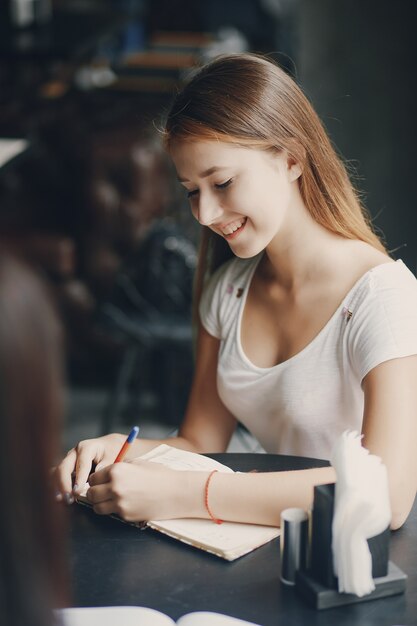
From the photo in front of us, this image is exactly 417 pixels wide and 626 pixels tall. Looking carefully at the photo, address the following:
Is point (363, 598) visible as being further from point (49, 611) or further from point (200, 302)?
point (200, 302)

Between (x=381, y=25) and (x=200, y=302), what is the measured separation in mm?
1368

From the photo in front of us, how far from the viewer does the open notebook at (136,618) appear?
917 millimetres

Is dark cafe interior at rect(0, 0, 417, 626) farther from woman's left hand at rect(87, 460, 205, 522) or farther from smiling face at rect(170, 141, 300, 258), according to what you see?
smiling face at rect(170, 141, 300, 258)

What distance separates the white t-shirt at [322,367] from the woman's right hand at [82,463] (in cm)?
28

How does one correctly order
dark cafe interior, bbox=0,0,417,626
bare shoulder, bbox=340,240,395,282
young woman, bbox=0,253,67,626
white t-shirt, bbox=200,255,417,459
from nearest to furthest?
young woman, bbox=0,253,67,626, white t-shirt, bbox=200,255,417,459, bare shoulder, bbox=340,240,395,282, dark cafe interior, bbox=0,0,417,626

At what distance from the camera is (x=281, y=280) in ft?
5.29

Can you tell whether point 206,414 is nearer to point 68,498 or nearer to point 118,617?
point 68,498

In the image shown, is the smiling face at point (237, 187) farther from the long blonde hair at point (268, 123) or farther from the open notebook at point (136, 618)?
the open notebook at point (136, 618)

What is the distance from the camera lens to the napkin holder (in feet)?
3.25

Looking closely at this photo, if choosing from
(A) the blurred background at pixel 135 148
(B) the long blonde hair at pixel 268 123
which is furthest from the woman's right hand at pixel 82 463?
(A) the blurred background at pixel 135 148

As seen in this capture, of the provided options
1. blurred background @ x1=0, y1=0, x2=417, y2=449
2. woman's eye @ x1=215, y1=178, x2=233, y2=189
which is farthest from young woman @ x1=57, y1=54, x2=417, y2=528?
blurred background @ x1=0, y1=0, x2=417, y2=449

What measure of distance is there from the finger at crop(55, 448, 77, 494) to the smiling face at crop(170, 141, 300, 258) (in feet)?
1.39

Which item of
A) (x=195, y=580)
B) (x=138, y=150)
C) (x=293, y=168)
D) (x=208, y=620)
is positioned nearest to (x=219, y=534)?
(x=195, y=580)

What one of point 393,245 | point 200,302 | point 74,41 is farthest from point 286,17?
point 200,302
